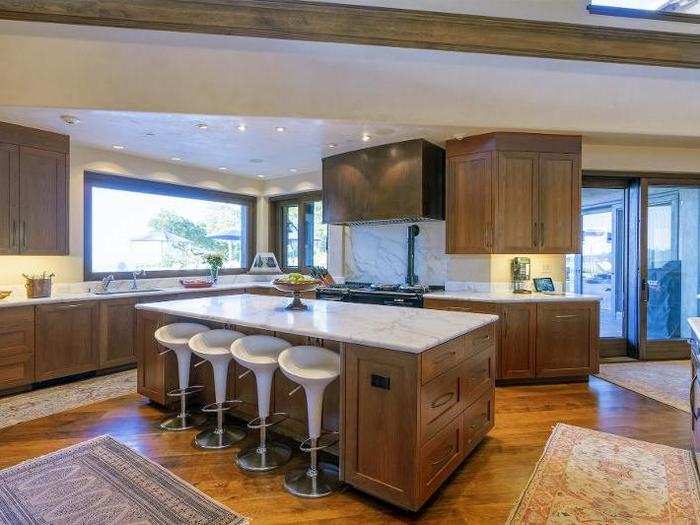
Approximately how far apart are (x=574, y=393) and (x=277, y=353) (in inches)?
116

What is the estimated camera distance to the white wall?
4.21m

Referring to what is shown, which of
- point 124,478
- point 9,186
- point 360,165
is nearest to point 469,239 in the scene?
point 360,165

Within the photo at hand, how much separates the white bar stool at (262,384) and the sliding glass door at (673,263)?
475cm

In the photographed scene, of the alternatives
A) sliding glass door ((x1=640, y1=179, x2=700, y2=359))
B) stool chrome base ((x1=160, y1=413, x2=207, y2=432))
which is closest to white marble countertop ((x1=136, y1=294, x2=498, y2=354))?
stool chrome base ((x1=160, y1=413, x2=207, y2=432))

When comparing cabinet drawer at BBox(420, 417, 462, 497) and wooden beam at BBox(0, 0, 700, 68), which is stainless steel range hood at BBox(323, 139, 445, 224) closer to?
wooden beam at BBox(0, 0, 700, 68)

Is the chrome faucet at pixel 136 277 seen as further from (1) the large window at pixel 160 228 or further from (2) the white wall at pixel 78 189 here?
(2) the white wall at pixel 78 189

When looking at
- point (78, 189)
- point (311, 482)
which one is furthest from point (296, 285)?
point (78, 189)

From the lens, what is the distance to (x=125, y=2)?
284cm

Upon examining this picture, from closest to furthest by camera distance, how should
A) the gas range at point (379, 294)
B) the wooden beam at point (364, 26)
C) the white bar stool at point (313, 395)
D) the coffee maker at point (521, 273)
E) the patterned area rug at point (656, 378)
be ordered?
the white bar stool at point (313, 395) < the wooden beam at point (364, 26) < the patterned area rug at point (656, 378) < the gas range at point (379, 294) < the coffee maker at point (521, 273)

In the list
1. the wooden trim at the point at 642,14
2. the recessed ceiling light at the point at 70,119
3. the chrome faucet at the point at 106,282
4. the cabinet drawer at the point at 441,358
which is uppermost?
the wooden trim at the point at 642,14

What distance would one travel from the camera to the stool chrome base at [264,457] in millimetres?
2449

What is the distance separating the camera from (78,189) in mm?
4621

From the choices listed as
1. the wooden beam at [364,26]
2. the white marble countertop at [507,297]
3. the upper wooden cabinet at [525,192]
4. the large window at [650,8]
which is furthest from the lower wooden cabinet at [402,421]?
the large window at [650,8]

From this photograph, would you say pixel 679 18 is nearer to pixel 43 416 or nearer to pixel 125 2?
pixel 125 2
